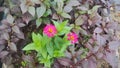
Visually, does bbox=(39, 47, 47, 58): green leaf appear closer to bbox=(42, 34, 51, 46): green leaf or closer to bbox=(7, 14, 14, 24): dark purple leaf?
bbox=(42, 34, 51, 46): green leaf

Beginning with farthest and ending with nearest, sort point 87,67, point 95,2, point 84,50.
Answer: point 95,2, point 84,50, point 87,67

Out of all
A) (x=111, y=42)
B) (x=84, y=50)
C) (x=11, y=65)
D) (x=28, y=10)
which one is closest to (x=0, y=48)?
(x=11, y=65)

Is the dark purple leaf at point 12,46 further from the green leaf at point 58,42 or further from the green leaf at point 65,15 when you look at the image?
the green leaf at point 65,15

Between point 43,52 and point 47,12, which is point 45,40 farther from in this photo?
point 47,12

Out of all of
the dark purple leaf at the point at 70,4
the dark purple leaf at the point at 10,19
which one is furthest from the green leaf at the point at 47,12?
the dark purple leaf at the point at 10,19

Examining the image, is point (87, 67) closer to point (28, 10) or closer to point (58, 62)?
point (58, 62)

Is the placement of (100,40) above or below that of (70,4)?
below

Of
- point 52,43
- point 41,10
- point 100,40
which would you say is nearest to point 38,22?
point 41,10

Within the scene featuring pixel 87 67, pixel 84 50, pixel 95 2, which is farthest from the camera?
pixel 95 2
